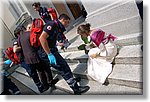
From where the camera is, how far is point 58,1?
376 centimetres

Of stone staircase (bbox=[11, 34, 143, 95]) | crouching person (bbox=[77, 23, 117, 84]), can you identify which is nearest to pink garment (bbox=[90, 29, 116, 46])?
crouching person (bbox=[77, 23, 117, 84])

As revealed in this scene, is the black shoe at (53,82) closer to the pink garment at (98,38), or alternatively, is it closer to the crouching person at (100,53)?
the crouching person at (100,53)

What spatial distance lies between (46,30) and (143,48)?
0.83 metres

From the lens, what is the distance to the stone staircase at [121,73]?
201 cm

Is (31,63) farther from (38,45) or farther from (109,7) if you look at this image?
(109,7)

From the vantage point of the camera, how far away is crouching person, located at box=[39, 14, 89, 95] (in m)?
2.07

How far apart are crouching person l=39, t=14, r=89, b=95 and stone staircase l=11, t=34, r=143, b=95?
0.11m

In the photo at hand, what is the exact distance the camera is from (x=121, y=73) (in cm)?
210

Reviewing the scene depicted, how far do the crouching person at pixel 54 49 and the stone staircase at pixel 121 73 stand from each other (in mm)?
111

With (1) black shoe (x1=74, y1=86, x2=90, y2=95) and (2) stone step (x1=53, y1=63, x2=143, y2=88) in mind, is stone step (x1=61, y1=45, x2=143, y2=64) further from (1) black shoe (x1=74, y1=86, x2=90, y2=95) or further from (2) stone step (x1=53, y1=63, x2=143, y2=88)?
(1) black shoe (x1=74, y1=86, x2=90, y2=95)

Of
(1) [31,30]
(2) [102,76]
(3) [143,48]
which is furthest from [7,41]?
(3) [143,48]

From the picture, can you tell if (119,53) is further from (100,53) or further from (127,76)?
(127,76)

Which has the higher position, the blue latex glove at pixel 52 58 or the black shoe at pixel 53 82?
the blue latex glove at pixel 52 58

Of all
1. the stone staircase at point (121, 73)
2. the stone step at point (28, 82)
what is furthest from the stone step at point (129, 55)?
the stone step at point (28, 82)
